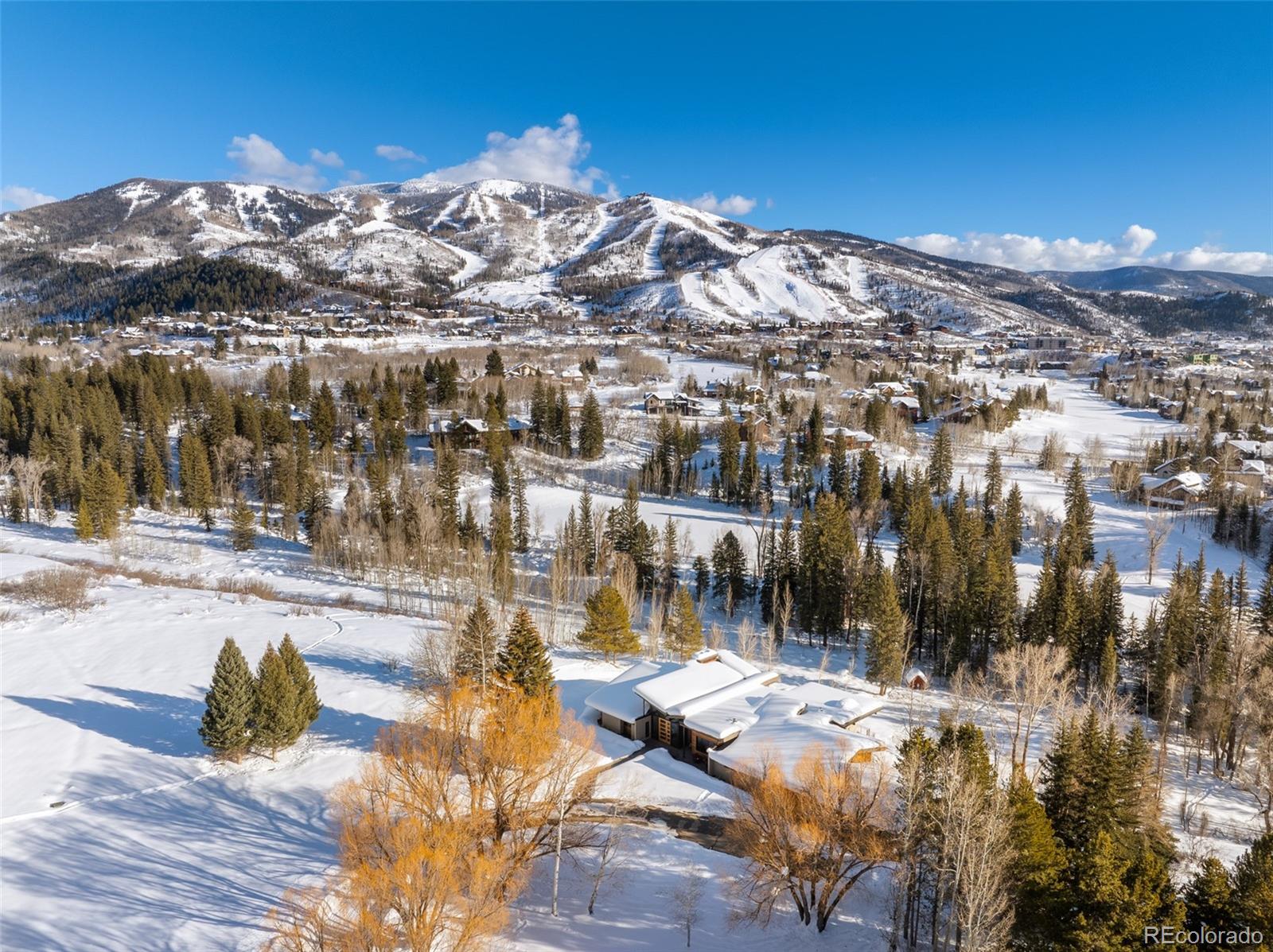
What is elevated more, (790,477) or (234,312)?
(234,312)

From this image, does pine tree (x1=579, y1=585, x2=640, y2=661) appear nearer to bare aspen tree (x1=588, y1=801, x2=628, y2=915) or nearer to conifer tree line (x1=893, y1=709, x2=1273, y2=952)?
bare aspen tree (x1=588, y1=801, x2=628, y2=915)

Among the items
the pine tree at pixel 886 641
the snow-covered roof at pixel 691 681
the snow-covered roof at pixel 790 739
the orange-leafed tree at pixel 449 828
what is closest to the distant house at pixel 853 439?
the pine tree at pixel 886 641

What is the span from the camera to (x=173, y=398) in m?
78.4

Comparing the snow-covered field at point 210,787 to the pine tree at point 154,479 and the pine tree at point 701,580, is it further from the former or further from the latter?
the pine tree at point 154,479

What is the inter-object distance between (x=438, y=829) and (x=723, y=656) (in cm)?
2038

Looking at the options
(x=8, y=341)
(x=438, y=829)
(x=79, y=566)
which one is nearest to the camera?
(x=438, y=829)

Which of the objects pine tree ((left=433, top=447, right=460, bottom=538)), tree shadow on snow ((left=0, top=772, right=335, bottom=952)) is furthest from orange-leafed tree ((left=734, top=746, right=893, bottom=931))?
pine tree ((left=433, top=447, right=460, bottom=538))

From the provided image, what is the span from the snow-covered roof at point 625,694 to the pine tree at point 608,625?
14.3 feet

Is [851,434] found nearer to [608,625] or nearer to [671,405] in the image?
[671,405]

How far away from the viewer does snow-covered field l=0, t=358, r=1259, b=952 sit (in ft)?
58.2

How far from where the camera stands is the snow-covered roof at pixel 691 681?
93.5 feet

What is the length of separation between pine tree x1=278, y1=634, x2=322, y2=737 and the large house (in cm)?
1116

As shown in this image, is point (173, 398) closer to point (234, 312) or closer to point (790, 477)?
point (790, 477)

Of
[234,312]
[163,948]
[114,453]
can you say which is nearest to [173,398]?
[114,453]
